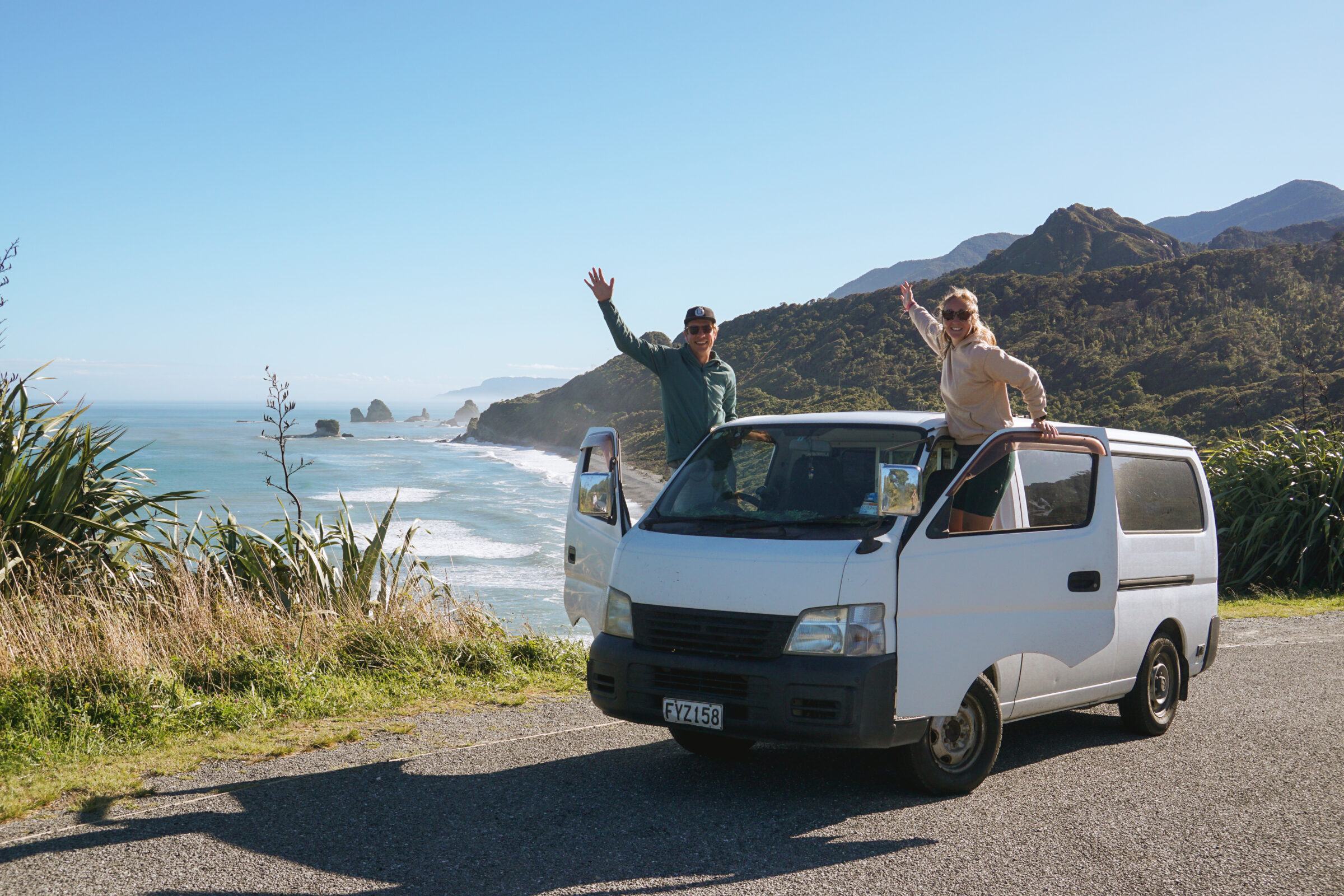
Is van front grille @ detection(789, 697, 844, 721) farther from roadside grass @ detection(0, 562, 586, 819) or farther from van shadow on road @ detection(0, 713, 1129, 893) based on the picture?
roadside grass @ detection(0, 562, 586, 819)

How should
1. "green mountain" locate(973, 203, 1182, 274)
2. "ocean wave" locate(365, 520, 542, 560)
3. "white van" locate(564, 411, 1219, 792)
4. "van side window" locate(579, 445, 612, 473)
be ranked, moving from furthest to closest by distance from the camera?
"green mountain" locate(973, 203, 1182, 274)
"ocean wave" locate(365, 520, 542, 560)
"van side window" locate(579, 445, 612, 473)
"white van" locate(564, 411, 1219, 792)

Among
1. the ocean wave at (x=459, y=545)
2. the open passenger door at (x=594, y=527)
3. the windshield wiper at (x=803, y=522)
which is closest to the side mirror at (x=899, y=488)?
the windshield wiper at (x=803, y=522)

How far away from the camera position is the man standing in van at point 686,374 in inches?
270

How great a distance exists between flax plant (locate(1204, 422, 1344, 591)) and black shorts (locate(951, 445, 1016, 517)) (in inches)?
435

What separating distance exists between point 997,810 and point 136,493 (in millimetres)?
7314

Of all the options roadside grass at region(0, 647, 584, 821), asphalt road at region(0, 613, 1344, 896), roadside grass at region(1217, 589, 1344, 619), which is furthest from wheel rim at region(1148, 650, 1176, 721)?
roadside grass at region(1217, 589, 1344, 619)

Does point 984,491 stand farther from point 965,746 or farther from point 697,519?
point 697,519

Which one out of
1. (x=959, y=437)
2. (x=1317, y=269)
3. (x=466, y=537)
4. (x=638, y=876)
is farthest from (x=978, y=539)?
(x=1317, y=269)

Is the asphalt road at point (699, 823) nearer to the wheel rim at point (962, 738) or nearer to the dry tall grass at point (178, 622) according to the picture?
the wheel rim at point (962, 738)

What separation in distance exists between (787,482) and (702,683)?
1245mm

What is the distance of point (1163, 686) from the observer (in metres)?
6.52

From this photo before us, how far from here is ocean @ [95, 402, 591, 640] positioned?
116 feet

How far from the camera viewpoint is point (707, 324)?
6945 mm

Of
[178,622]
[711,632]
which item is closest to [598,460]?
[711,632]
